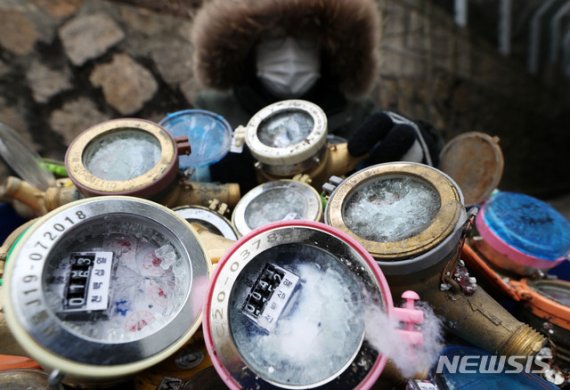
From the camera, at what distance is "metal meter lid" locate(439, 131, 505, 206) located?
1434mm

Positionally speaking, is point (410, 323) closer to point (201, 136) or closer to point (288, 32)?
point (201, 136)

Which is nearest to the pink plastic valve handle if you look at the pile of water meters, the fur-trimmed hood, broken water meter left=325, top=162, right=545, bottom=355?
the pile of water meters

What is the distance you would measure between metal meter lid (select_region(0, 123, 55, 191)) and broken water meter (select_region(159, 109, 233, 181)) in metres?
0.50

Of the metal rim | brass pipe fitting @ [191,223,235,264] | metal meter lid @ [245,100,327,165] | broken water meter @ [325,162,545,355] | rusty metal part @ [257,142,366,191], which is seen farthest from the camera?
rusty metal part @ [257,142,366,191]

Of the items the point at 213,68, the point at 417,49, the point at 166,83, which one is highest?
the point at 213,68

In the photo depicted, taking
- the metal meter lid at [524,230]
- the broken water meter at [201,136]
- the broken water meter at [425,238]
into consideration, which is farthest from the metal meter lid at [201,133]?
the metal meter lid at [524,230]

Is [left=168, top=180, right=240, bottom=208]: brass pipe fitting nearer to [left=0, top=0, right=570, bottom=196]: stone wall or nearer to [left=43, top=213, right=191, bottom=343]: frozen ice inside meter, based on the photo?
[left=43, top=213, right=191, bottom=343]: frozen ice inside meter

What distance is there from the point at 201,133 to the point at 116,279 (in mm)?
914

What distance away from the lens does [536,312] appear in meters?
1.07

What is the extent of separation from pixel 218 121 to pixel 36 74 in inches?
52.2

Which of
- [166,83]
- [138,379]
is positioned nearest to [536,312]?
[138,379]

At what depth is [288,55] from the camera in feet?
5.97

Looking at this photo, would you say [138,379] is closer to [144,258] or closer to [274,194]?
[144,258]

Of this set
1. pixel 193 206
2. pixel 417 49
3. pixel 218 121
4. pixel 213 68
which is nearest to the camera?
pixel 193 206
